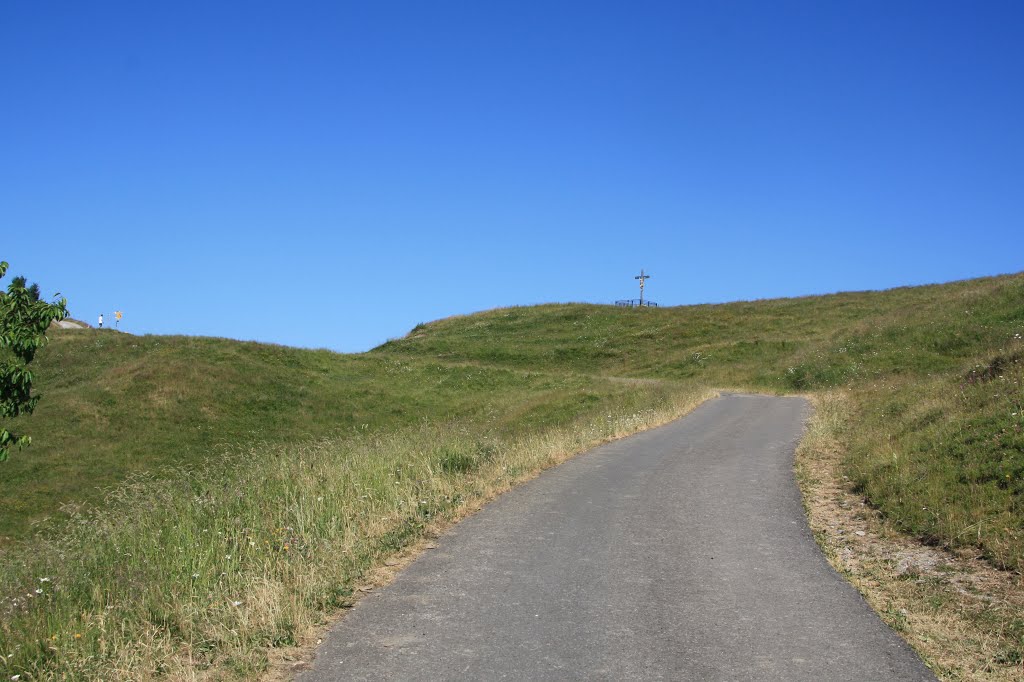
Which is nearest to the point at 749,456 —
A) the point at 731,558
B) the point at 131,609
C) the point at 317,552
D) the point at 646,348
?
the point at 731,558

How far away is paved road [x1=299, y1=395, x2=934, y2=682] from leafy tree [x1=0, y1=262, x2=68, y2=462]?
8.49 m

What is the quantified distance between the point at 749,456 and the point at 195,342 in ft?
135

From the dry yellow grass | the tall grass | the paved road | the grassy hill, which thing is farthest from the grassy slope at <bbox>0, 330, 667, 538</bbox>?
the dry yellow grass

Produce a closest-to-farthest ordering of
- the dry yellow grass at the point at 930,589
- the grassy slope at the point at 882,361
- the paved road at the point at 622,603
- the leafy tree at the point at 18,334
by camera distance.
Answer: the paved road at the point at 622,603
the dry yellow grass at the point at 930,589
the grassy slope at the point at 882,361
the leafy tree at the point at 18,334

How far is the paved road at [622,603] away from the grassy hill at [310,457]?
0.68 m

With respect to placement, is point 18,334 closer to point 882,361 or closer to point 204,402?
point 204,402

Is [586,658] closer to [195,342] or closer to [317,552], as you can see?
[317,552]

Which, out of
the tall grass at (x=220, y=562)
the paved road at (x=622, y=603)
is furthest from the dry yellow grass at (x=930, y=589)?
the tall grass at (x=220, y=562)

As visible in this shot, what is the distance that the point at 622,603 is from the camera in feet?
20.3

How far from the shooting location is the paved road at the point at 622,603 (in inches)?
196

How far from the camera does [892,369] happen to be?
32906 mm

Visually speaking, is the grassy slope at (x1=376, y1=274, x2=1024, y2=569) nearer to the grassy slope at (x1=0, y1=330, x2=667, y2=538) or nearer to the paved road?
the paved road

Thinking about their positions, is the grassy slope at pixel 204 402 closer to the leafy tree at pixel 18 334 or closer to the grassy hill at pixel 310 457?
the grassy hill at pixel 310 457

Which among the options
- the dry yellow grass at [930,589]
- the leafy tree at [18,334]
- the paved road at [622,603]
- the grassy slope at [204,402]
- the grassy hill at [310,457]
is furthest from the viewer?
the grassy slope at [204,402]
